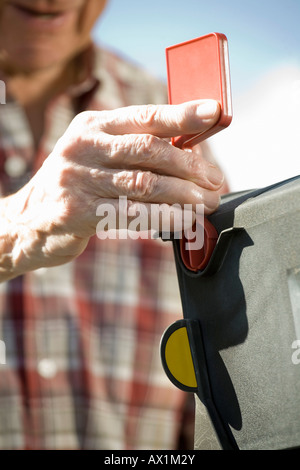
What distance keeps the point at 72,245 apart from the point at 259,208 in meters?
0.27

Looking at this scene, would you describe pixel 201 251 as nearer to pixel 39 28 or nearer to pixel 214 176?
pixel 214 176

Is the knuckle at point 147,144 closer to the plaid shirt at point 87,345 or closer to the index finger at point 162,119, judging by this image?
the index finger at point 162,119

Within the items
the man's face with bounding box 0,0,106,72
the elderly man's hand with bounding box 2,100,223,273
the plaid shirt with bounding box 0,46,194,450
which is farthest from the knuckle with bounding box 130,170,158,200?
the man's face with bounding box 0,0,106,72

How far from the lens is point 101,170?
2.01ft

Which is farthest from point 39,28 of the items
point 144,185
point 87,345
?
point 144,185

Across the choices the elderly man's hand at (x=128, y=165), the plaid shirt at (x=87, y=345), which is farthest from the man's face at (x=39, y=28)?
the elderly man's hand at (x=128, y=165)

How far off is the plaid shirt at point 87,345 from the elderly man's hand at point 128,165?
619 millimetres

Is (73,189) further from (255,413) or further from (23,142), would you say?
(23,142)

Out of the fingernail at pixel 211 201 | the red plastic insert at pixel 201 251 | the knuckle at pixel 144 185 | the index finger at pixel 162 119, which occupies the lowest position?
the red plastic insert at pixel 201 251

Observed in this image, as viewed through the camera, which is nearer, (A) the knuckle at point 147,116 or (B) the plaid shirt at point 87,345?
(A) the knuckle at point 147,116

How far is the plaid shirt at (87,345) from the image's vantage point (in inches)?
47.6

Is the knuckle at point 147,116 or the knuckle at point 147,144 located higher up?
the knuckle at point 147,116

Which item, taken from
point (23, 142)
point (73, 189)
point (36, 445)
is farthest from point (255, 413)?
point (23, 142)

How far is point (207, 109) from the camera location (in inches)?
21.5
